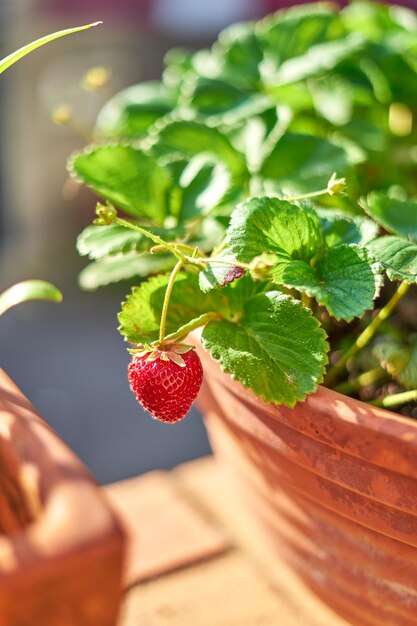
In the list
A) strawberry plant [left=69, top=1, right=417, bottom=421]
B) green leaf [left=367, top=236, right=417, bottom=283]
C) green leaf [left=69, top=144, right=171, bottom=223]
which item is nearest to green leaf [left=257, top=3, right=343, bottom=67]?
strawberry plant [left=69, top=1, right=417, bottom=421]

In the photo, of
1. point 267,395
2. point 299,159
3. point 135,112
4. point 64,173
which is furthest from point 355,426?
point 64,173

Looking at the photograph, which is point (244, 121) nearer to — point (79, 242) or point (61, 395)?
point (79, 242)

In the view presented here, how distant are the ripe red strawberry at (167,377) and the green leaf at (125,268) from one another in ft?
0.37

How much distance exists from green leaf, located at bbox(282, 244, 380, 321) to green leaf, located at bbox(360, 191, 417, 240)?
0.14 ft

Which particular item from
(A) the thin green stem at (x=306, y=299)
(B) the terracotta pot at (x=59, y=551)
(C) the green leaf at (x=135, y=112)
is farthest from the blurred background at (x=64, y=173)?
(B) the terracotta pot at (x=59, y=551)

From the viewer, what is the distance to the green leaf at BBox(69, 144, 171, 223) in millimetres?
537

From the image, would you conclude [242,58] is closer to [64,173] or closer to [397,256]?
[397,256]

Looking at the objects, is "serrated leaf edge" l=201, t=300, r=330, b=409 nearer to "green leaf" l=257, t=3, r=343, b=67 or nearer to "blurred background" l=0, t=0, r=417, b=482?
"green leaf" l=257, t=3, r=343, b=67

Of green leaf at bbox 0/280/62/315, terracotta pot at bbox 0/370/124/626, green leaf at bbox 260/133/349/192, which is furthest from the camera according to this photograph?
green leaf at bbox 260/133/349/192

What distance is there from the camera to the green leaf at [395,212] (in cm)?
46

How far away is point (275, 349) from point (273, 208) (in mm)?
75

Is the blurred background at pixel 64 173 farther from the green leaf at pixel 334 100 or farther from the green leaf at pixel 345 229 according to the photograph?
the green leaf at pixel 345 229

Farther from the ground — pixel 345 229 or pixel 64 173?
pixel 345 229

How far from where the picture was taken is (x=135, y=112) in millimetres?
704
